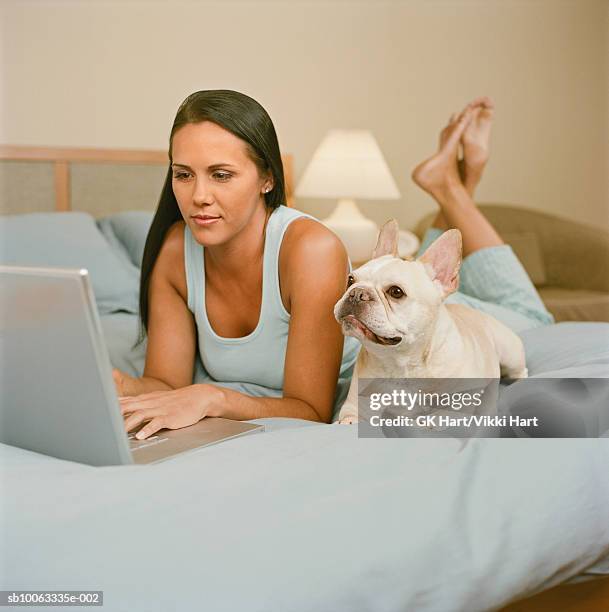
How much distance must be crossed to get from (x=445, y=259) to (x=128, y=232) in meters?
1.73

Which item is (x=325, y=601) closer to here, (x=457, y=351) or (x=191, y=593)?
(x=191, y=593)

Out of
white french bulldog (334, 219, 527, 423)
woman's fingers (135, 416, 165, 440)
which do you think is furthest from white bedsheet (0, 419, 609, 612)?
white french bulldog (334, 219, 527, 423)

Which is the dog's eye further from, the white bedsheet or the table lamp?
the table lamp

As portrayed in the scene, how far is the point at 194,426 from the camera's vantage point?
3.71 feet

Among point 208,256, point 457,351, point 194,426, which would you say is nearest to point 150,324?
point 208,256

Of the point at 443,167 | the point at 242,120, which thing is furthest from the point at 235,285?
the point at 443,167

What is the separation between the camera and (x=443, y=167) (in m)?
2.22

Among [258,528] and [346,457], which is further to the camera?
[346,457]

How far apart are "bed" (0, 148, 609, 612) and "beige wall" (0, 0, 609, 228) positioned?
2.49 meters

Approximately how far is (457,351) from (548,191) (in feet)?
11.4

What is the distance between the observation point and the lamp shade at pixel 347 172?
3379 millimetres

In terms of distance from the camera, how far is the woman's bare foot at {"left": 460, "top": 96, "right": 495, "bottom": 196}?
2230 millimetres

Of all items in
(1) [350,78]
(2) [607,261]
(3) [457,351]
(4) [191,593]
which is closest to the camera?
(4) [191,593]

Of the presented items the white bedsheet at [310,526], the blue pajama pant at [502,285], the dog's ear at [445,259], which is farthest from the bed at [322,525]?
the blue pajama pant at [502,285]
